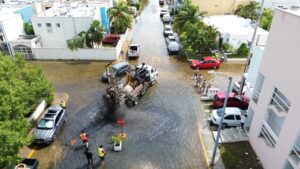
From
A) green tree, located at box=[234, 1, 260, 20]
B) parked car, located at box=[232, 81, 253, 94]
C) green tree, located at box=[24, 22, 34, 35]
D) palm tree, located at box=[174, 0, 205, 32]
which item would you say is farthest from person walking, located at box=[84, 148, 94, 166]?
green tree, located at box=[234, 1, 260, 20]

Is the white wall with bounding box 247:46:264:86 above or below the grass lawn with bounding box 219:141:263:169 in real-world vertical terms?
above

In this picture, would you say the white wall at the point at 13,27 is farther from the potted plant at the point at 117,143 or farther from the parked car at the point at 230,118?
the parked car at the point at 230,118

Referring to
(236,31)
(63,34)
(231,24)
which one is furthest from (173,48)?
(63,34)

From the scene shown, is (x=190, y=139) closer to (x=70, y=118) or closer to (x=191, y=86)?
(x=191, y=86)

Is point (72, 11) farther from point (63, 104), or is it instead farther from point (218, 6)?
point (218, 6)

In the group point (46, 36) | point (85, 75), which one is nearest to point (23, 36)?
point (46, 36)

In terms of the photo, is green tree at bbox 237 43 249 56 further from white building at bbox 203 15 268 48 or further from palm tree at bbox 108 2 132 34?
palm tree at bbox 108 2 132 34
